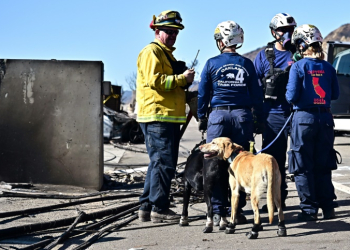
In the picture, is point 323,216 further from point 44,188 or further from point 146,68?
point 44,188

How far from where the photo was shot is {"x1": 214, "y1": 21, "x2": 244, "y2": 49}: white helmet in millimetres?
7031

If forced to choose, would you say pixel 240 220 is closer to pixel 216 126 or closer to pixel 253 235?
pixel 253 235

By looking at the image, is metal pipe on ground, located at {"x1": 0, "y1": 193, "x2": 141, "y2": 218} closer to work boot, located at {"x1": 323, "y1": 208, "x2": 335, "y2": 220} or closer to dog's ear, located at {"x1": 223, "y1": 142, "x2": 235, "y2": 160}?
dog's ear, located at {"x1": 223, "y1": 142, "x2": 235, "y2": 160}

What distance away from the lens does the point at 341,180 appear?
10.5 meters

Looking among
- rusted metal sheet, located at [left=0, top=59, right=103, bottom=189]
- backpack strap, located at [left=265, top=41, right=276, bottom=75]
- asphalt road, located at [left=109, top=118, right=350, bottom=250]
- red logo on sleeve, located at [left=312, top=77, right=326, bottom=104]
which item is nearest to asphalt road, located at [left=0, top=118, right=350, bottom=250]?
asphalt road, located at [left=109, top=118, right=350, bottom=250]

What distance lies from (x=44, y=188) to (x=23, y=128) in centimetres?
98

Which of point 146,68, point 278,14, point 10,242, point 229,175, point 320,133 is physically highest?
point 278,14

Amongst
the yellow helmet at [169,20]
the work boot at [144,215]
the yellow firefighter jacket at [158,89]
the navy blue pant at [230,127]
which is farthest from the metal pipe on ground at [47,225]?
the yellow helmet at [169,20]

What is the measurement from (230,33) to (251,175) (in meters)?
1.70

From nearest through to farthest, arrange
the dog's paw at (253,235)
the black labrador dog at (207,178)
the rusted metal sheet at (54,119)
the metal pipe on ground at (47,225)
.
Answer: the dog's paw at (253,235) → the metal pipe on ground at (47,225) → the black labrador dog at (207,178) → the rusted metal sheet at (54,119)

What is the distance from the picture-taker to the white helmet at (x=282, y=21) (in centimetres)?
796

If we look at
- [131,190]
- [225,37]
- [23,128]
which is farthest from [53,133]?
[225,37]

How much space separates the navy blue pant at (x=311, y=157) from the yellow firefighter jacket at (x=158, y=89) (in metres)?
1.31

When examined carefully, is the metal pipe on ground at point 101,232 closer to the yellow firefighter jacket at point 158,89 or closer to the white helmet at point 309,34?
the yellow firefighter jacket at point 158,89
